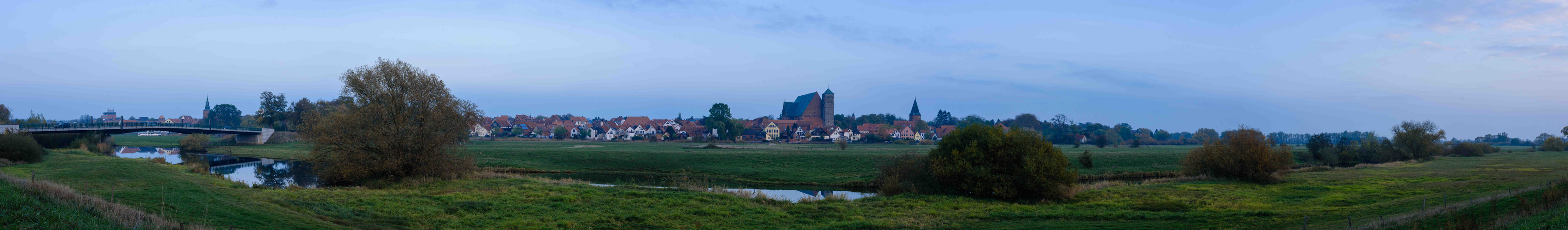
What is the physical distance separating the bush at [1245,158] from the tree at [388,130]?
34000 mm

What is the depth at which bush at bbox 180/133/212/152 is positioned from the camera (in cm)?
6256

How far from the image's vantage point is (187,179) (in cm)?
2050

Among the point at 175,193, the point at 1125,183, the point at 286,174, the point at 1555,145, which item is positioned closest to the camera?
the point at 175,193

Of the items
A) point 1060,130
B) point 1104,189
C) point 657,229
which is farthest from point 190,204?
point 1060,130

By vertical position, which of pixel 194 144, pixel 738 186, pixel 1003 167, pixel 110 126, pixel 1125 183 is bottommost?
pixel 738 186

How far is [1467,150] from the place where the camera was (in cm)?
6081

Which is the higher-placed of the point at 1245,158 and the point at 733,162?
the point at 1245,158

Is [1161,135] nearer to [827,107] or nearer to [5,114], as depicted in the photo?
[827,107]

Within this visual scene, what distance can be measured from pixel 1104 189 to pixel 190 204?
2682 centimetres

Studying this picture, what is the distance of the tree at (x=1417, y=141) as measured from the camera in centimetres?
5428

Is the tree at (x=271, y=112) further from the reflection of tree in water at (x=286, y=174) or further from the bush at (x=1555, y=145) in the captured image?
the bush at (x=1555, y=145)

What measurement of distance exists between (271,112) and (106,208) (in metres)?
95.7

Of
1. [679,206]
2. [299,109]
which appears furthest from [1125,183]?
[299,109]

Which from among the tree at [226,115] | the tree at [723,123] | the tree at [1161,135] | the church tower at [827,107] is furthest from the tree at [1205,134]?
the tree at [226,115]
